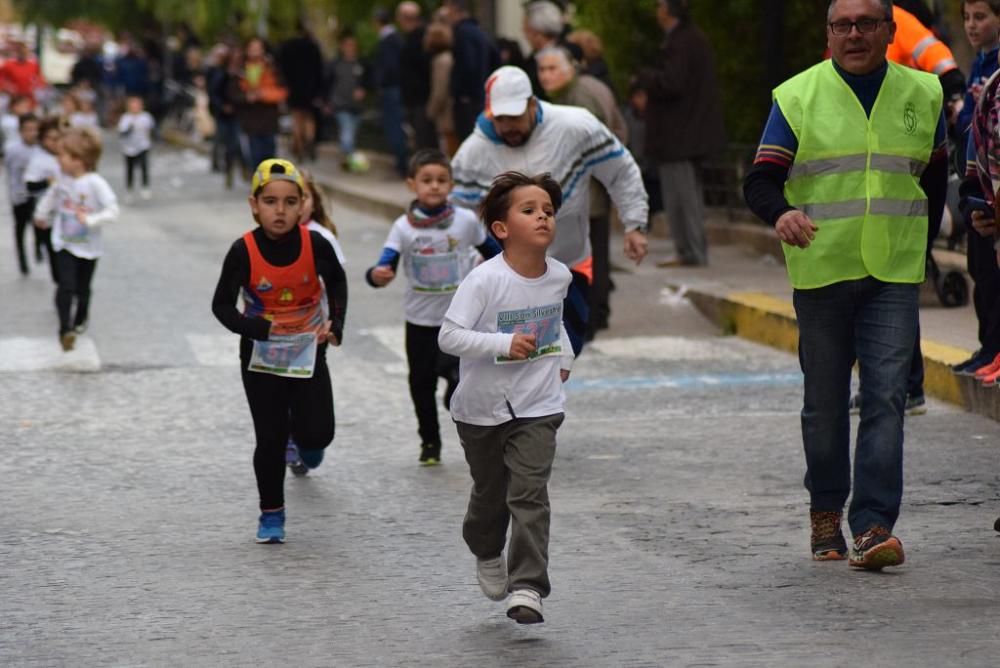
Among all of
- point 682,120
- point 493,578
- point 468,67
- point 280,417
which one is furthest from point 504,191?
point 468,67

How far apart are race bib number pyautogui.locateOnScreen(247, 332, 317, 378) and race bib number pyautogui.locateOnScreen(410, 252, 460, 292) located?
56.9 inches

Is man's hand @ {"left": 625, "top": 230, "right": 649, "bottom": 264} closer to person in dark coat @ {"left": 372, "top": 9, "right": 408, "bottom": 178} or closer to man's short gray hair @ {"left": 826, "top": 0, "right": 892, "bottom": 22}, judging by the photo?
man's short gray hair @ {"left": 826, "top": 0, "right": 892, "bottom": 22}

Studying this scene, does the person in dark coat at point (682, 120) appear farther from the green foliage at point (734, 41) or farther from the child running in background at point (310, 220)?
the child running in background at point (310, 220)

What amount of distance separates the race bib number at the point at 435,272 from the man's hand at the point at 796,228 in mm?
2702

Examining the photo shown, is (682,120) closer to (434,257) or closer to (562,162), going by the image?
(562,162)

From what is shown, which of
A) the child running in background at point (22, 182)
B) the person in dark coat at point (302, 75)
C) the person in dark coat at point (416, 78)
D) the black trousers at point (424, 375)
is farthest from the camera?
the person in dark coat at point (302, 75)

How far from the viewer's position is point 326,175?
92.4 feet

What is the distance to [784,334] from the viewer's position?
12.5 metres

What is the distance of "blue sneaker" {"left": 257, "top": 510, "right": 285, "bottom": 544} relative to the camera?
7.41 m

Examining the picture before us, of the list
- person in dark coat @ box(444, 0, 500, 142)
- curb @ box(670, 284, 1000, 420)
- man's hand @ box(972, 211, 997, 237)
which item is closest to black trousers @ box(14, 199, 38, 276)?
person in dark coat @ box(444, 0, 500, 142)

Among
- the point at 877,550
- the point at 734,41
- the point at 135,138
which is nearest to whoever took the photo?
the point at 877,550

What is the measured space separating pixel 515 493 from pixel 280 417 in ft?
5.78

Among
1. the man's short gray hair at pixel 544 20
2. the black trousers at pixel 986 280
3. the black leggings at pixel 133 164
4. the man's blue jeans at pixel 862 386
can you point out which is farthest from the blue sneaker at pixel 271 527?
the black leggings at pixel 133 164

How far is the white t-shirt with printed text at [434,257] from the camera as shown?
29.3ft
